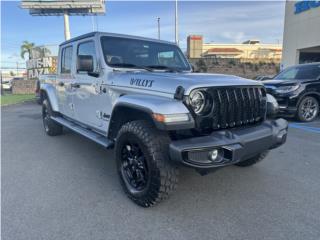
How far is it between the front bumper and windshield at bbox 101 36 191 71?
1.71 m

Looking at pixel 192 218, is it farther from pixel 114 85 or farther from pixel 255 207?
pixel 114 85

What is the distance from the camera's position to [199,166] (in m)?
2.52

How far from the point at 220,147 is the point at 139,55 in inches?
85.3

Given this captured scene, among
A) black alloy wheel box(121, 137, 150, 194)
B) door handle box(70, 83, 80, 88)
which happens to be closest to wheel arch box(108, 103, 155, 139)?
black alloy wheel box(121, 137, 150, 194)

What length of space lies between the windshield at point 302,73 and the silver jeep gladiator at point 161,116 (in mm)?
5196

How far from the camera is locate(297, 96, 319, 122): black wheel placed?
748 cm

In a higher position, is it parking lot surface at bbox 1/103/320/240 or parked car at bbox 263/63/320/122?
parked car at bbox 263/63/320/122

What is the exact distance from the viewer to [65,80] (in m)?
5.21

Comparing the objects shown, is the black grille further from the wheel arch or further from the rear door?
the rear door

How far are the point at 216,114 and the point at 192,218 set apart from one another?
3.61 ft

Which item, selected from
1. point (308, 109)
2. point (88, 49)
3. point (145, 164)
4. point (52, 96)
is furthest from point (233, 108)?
point (308, 109)

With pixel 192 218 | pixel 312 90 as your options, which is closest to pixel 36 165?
pixel 192 218

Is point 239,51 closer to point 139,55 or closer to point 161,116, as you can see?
point 139,55

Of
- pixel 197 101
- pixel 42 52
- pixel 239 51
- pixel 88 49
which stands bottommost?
pixel 197 101
